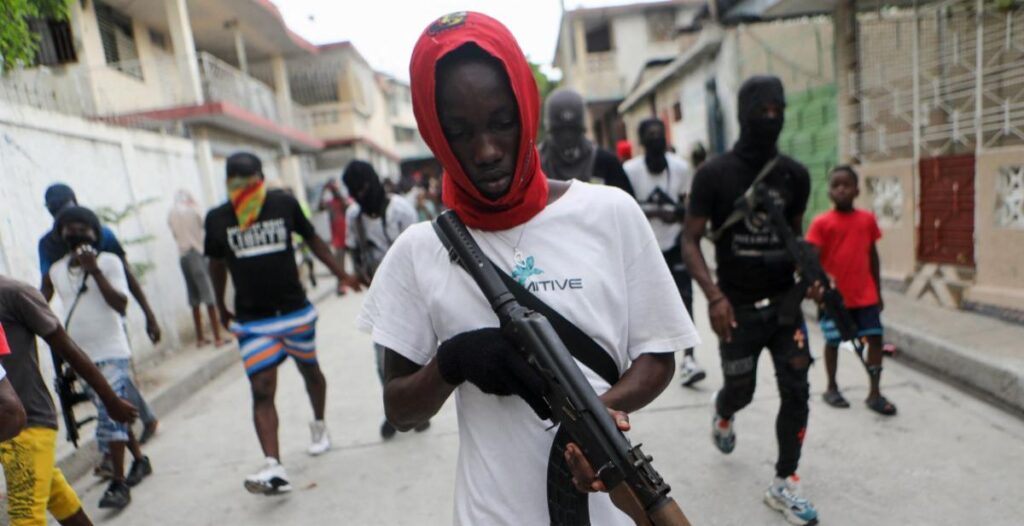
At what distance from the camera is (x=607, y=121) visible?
24.8 metres

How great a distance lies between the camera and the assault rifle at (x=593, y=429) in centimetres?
102

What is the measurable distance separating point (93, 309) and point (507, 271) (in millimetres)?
3323

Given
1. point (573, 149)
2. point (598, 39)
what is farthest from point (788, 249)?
point (598, 39)

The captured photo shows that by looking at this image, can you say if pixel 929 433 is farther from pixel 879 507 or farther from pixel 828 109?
pixel 828 109

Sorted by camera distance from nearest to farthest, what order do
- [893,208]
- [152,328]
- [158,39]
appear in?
[152,328] < [893,208] < [158,39]

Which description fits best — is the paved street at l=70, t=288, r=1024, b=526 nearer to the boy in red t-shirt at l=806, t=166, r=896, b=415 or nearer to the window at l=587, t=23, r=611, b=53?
the boy in red t-shirt at l=806, t=166, r=896, b=415

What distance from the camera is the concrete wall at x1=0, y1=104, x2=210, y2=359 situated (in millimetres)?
4559

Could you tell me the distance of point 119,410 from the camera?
8.38 feet

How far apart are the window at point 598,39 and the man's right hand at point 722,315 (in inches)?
884

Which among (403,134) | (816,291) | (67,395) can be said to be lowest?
(67,395)

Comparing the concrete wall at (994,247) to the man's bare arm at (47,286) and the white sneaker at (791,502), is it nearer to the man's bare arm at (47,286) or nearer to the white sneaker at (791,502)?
the white sneaker at (791,502)

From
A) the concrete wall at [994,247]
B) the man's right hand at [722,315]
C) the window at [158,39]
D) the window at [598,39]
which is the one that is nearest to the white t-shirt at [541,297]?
the man's right hand at [722,315]

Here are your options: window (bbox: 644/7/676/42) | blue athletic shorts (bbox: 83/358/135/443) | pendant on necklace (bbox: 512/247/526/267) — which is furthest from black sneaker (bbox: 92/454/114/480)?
window (bbox: 644/7/676/42)

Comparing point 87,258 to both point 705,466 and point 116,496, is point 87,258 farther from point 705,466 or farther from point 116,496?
point 705,466
